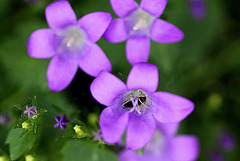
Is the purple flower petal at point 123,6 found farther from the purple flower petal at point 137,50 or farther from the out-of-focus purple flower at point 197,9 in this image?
the out-of-focus purple flower at point 197,9

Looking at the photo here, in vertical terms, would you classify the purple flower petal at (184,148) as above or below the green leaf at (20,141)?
below

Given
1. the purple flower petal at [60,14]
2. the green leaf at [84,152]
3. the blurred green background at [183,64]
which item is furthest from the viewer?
the blurred green background at [183,64]

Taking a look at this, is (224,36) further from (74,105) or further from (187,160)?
(74,105)

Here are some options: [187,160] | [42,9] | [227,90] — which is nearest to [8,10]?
[42,9]

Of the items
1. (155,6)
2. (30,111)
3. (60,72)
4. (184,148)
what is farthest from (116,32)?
(184,148)

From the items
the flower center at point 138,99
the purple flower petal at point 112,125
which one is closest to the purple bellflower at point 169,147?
the flower center at point 138,99

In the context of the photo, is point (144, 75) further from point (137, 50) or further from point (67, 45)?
point (67, 45)
